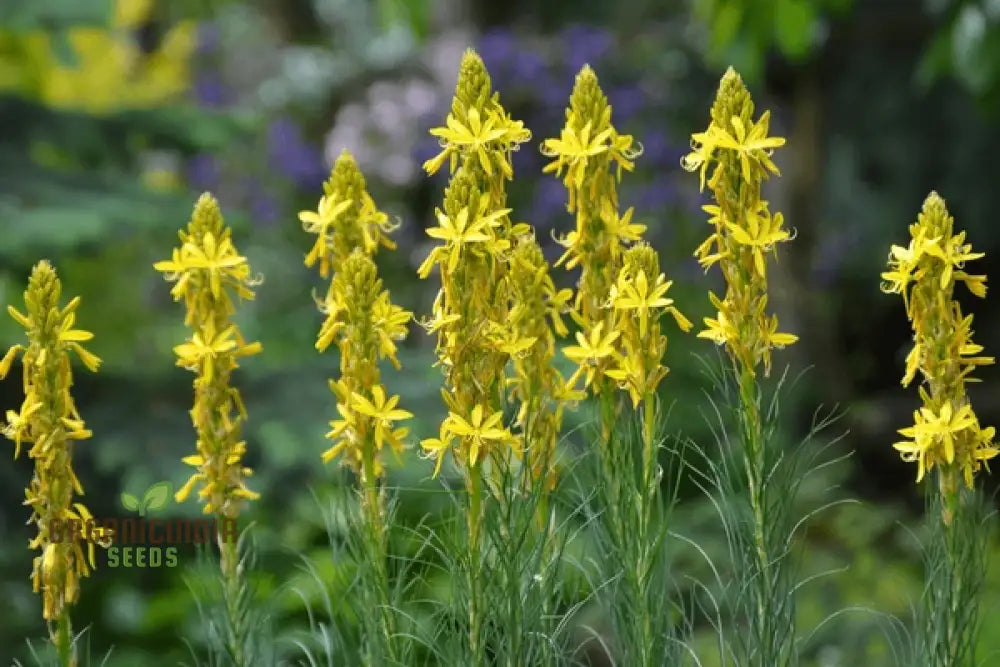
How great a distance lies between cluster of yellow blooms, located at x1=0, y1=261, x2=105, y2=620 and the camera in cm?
170

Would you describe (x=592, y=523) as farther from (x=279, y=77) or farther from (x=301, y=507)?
(x=279, y=77)

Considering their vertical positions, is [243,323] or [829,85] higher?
[829,85]

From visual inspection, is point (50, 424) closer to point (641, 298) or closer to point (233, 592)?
point (233, 592)

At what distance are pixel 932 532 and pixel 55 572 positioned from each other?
3.91 ft

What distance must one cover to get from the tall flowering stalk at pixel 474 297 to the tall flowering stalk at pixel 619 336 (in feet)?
0.30

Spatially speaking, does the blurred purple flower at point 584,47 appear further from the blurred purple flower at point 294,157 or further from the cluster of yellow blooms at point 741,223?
the cluster of yellow blooms at point 741,223

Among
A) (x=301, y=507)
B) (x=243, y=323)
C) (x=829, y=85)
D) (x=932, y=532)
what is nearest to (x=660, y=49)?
(x=829, y=85)

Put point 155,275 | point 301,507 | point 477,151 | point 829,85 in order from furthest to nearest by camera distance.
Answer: point 155,275 < point 829,85 < point 301,507 < point 477,151

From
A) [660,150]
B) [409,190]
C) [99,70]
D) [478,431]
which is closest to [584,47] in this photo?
[660,150]

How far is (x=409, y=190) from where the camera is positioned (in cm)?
839

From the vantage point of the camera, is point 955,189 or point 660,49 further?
point 660,49

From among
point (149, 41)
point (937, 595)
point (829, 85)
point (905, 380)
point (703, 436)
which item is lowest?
point (703, 436)

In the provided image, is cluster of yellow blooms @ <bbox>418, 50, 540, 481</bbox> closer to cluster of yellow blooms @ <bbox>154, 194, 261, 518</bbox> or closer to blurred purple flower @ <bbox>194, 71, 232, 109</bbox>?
cluster of yellow blooms @ <bbox>154, 194, 261, 518</bbox>

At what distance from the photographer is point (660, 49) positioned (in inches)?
298
